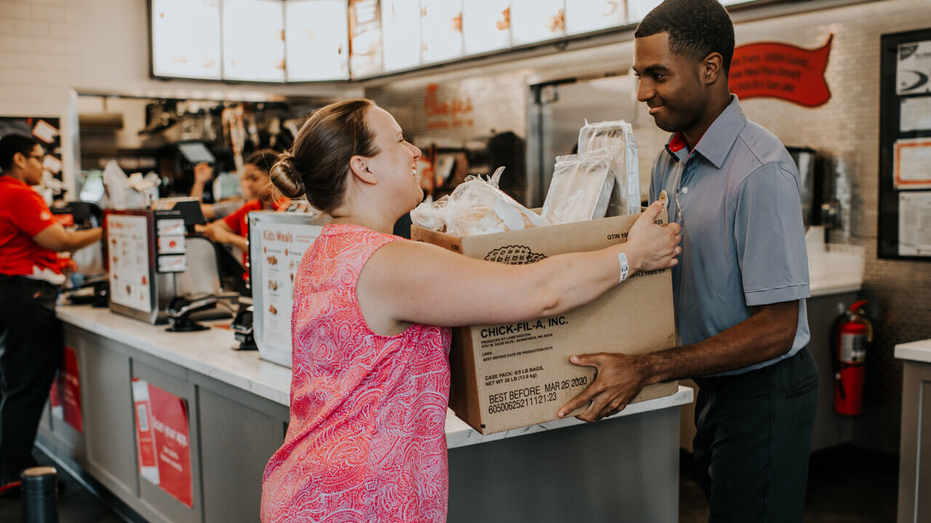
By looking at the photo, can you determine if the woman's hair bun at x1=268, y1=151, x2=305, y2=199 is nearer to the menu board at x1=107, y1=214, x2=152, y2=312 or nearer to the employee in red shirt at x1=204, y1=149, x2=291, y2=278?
the menu board at x1=107, y1=214, x2=152, y2=312

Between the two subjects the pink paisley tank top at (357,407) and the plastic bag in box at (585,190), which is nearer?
the pink paisley tank top at (357,407)

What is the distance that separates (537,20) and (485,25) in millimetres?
489

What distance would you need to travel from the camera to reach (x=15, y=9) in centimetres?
598

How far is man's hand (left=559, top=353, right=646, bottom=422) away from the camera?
147 centimetres

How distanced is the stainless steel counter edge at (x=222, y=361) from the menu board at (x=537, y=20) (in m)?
2.99

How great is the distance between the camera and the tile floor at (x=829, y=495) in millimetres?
3512

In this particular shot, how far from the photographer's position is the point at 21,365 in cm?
398

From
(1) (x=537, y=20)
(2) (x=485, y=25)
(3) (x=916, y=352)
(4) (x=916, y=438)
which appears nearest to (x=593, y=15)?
(1) (x=537, y=20)

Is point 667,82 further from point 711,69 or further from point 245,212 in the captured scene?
point 245,212

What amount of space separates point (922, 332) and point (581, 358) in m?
3.36

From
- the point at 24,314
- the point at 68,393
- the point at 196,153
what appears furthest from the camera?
the point at 196,153

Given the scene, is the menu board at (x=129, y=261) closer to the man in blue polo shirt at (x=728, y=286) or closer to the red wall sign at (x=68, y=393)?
the red wall sign at (x=68, y=393)

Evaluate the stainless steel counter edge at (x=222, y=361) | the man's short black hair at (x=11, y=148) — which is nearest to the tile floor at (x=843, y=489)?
the stainless steel counter edge at (x=222, y=361)

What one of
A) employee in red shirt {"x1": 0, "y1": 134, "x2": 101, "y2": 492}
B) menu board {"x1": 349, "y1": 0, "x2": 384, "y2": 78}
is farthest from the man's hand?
menu board {"x1": 349, "y1": 0, "x2": 384, "y2": 78}
